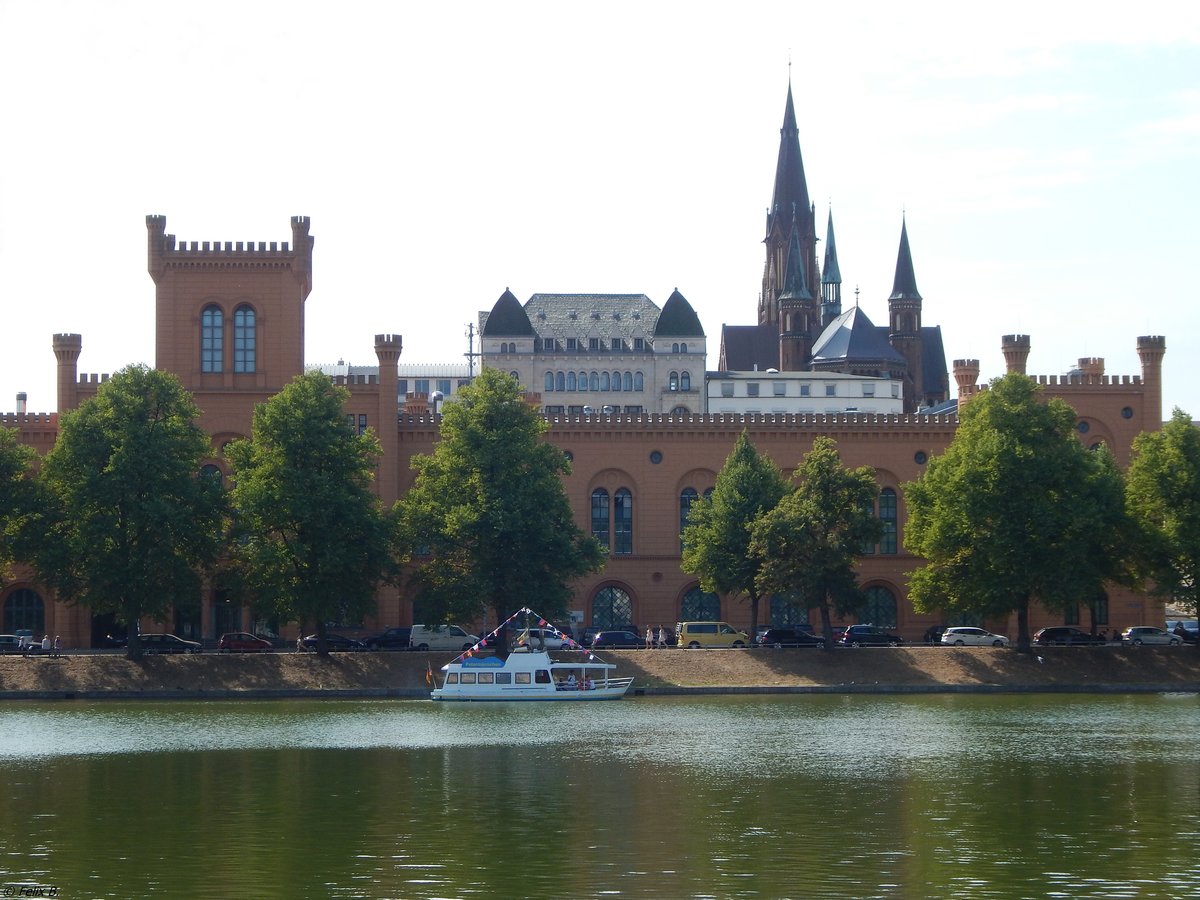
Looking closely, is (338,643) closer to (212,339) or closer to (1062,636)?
(212,339)

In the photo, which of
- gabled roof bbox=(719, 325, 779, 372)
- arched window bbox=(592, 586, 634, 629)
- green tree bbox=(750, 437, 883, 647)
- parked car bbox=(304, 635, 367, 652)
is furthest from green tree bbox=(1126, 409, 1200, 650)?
gabled roof bbox=(719, 325, 779, 372)

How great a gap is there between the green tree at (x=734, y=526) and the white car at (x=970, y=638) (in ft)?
24.6

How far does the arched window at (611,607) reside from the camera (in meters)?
78.5

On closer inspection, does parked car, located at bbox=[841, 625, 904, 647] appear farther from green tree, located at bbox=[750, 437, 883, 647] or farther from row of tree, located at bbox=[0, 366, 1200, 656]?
green tree, located at bbox=[750, 437, 883, 647]

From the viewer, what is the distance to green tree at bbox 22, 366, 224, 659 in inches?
2450

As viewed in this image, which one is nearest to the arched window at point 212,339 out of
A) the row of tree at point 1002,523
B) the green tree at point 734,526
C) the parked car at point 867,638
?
the green tree at point 734,526

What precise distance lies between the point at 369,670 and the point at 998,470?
23316mm

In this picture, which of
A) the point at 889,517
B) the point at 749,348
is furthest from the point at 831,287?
the point at 889,517

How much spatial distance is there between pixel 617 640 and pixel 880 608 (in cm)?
1363

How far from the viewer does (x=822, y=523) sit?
6750 centimetres

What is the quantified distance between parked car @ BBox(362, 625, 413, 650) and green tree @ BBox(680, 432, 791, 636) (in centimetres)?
1126

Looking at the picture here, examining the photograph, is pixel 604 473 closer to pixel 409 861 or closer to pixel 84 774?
pixel 84 774

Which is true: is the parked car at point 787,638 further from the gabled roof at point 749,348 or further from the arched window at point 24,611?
the gabled roof at point 749,348

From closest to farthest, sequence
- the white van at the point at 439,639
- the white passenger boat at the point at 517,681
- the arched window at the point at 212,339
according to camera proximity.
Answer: the white passenger boat at the point at 517,681, the white van at the point at 439,639, the arched window at the point at 212,339
